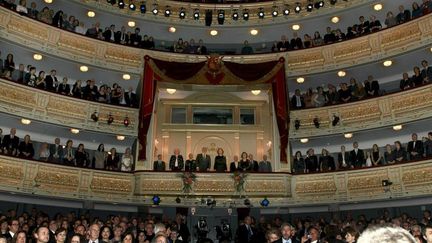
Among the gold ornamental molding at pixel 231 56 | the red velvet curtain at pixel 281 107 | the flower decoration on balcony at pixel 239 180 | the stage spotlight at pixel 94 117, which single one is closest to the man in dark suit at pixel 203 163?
the flower decoration on balcony at pixel 239 180

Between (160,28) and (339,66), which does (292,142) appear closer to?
(339,66)

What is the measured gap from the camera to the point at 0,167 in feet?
40.8

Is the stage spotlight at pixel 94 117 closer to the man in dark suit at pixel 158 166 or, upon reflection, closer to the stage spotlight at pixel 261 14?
the man in dark suit at pixel 158 166

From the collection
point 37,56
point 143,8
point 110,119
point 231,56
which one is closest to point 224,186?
point 110,119

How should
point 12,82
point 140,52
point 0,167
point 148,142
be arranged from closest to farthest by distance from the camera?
point 0,167 < point 12,82 < point 148,142 < point 140,52

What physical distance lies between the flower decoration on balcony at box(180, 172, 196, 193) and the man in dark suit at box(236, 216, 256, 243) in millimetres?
3963

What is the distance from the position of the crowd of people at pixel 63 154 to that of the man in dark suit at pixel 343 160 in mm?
7237

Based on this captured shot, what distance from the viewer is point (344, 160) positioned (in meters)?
15.1

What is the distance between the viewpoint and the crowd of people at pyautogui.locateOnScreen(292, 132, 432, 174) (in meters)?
13.2

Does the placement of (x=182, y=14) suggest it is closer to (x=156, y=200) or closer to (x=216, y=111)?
(x=216, y=111)

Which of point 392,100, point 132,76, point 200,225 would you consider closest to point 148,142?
point 132,76

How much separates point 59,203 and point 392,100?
11794 millimetres

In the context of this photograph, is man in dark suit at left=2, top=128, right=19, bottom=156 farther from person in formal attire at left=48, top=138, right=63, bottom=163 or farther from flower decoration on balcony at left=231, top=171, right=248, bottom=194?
flower decoration on balcony at left=231, top=171, right=248, bottom=194

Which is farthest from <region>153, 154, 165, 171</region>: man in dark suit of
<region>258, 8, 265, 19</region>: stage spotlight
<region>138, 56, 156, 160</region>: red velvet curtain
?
<region>258, 8, 265, 19</region>: stage spotlight
